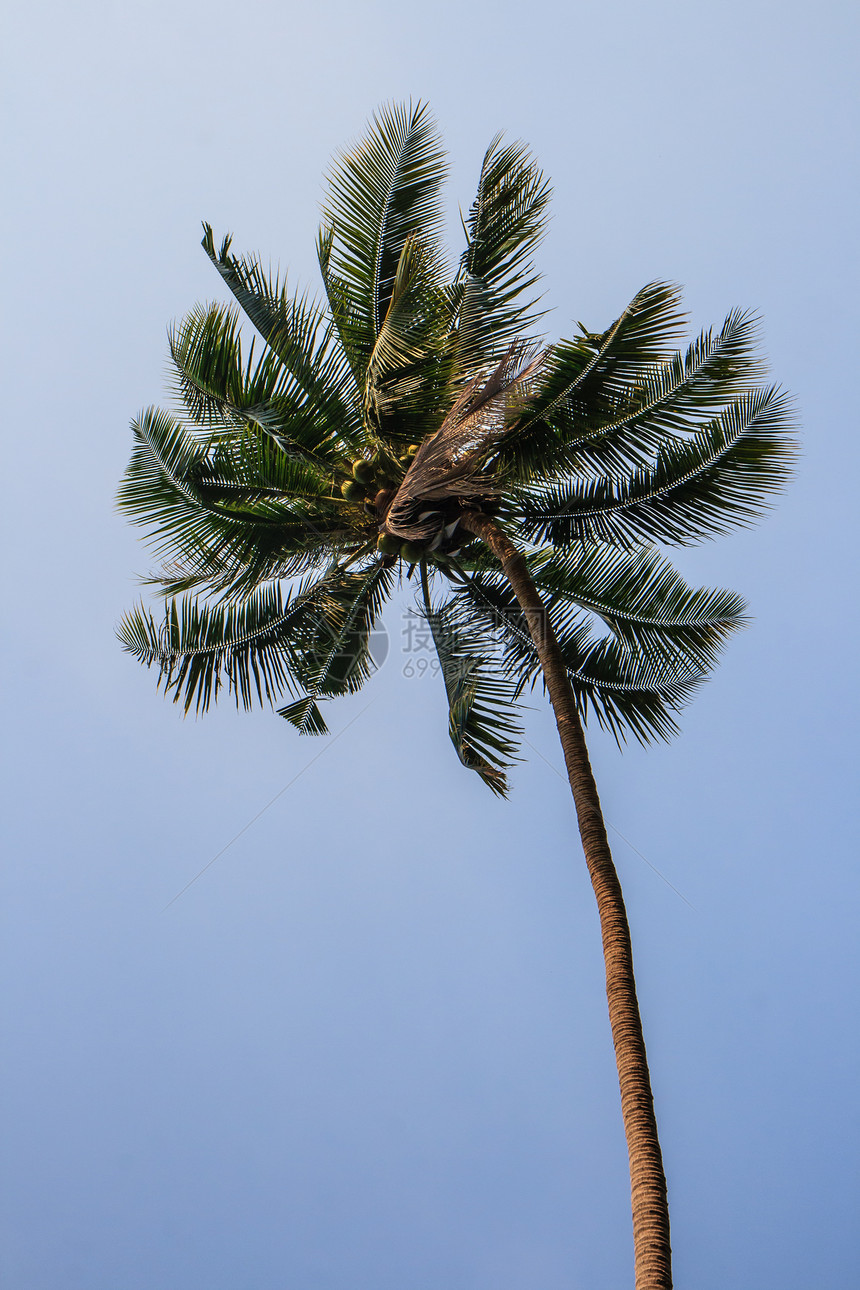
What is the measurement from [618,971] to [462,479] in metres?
3.64

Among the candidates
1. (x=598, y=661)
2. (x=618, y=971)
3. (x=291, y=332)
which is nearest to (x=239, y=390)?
(x=291, y=332)

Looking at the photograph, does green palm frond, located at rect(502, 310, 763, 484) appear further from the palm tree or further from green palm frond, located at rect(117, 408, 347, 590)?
green palm frond, located at rect(117, 408, 347, 590)

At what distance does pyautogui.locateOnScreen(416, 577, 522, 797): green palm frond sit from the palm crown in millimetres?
26

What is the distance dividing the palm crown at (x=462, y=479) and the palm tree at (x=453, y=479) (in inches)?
0.8

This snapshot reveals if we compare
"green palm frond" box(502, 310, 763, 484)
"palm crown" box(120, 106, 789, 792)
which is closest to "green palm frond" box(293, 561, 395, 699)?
"palm crown" box(120, 106, 789, 792)

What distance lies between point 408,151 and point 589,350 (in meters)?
2.58

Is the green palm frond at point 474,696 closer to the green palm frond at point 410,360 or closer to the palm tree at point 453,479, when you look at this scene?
the palm tree at point 453,479

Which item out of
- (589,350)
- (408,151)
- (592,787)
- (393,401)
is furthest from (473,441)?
(408,151)

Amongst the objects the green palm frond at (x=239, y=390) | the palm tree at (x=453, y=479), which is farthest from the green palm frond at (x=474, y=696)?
the green palm frond at (x=239, y=390)

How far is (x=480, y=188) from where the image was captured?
8352 mm

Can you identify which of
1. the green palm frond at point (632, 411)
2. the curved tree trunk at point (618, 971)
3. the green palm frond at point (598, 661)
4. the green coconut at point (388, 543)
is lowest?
the curved tree trunk at point (618, 971)

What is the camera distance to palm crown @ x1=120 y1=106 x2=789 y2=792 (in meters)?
8.14

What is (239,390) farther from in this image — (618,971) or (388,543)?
(618,971)

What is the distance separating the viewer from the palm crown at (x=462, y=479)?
8141 mm
